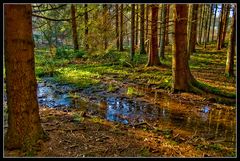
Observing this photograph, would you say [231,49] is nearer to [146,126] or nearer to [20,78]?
[146,126]

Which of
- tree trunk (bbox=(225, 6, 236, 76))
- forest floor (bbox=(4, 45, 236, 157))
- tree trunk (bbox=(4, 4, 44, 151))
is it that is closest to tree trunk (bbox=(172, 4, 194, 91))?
forest floor (bbox=(4, 45, 236, 157))

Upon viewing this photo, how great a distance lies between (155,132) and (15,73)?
345cm

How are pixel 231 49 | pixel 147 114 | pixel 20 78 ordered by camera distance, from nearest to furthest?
pixel 20 78 → pixel 147 114 → pixel 231 49

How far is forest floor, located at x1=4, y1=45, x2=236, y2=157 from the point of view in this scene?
590 centimetres

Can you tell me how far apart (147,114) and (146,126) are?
3.65 ft

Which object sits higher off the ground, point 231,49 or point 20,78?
point 231,49

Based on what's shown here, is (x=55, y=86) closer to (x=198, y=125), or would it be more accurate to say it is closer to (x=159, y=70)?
(x=159, y=70)

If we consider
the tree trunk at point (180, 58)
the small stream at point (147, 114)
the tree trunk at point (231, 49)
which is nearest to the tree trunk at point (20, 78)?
the small stream at point (147, 114)

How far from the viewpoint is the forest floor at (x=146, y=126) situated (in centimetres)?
590

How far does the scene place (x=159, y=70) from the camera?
15297 millimetres

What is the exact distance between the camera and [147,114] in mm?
8547

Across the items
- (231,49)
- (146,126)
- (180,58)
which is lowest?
(146,126)

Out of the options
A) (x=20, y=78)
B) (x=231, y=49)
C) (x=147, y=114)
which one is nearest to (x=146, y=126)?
(x=147, y=114)

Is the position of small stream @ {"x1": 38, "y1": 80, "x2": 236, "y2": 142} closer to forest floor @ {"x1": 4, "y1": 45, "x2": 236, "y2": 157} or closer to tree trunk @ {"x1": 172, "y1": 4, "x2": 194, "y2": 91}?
forest floor @ {"x1": 4, "y1": 45, "x2": 236, "y2": 157}
